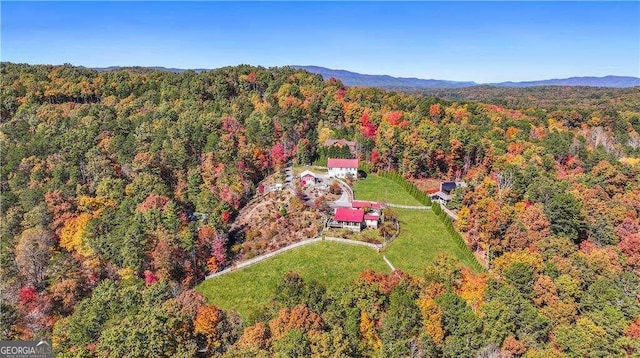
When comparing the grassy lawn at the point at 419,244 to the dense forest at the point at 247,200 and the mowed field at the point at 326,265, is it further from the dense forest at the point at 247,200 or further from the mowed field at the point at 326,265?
the dense forest at the point at 247,200

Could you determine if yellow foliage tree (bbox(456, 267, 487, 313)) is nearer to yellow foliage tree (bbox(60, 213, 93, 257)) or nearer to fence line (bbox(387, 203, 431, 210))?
fence line (bbox(387, 203, 431, 210))

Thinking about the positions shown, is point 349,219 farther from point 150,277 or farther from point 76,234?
point 76,234

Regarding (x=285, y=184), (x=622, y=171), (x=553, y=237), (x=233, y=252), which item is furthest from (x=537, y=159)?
(x=233, y=252)

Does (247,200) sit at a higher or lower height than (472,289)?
higher

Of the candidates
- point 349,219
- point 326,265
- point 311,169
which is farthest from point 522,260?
point 311,169

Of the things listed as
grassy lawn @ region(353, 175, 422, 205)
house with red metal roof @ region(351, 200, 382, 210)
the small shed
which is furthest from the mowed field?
the small shed

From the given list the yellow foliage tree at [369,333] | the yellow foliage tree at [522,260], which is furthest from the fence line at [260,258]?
the yellow foliage tree at [522,260]
